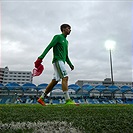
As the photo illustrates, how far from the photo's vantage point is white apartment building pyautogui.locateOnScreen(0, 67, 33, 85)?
409 feet

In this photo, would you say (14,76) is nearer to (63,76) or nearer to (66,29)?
(66,29)

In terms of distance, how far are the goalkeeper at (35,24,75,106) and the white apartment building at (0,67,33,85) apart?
126 metres

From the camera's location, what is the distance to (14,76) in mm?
129625

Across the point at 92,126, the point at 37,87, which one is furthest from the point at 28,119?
the point at 37,87

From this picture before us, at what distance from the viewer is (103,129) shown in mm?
1674

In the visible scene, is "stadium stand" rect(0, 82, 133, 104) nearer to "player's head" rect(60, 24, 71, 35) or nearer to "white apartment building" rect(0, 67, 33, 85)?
"player's head" rect(60, 24, 71, 35)

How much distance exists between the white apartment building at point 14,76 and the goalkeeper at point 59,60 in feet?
414

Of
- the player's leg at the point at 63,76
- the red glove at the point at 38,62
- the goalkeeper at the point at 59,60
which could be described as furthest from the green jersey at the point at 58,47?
the red glove at the point at 38,62

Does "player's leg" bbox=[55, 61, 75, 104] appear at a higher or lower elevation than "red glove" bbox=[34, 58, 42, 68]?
lower

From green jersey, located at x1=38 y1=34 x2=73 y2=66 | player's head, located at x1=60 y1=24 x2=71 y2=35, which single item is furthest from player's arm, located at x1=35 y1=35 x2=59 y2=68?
player's head, located at x1=60 y1=24 x2=71 y2=35

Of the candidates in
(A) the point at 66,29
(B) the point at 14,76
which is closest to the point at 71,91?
(A) the point at 66,29

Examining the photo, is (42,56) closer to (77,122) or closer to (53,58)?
(53,58)

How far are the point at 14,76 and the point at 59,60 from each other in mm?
130991

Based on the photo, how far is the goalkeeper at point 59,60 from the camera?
447cm
